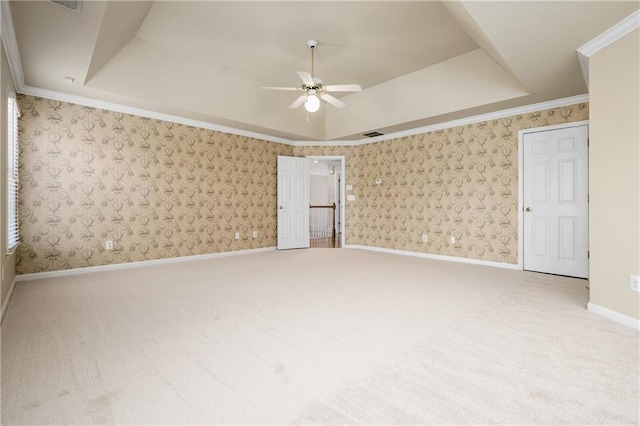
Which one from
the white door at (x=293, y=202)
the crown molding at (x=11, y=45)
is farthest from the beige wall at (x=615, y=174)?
the white door at (x=293, y=202)

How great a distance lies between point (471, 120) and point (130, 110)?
18.5 feet

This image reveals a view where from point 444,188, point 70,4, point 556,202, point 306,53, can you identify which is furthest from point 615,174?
point 70,4

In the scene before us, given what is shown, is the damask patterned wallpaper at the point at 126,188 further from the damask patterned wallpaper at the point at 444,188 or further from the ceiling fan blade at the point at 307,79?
the ceiling fan blade at the point at 307,79

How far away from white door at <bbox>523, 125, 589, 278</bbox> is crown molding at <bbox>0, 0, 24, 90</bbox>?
20.5 feet

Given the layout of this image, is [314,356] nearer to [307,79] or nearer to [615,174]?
[615,174]

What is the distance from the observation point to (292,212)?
7219 millimetres

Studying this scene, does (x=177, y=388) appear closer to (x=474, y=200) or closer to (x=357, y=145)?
(x=474, y=200)

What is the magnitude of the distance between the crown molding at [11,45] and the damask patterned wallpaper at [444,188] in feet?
15.7

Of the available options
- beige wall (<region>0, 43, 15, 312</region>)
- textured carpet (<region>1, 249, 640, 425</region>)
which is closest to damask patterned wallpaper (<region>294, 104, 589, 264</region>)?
textured carpet (<region>1, 249, 640, 425</region>)

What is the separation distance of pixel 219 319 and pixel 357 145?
18.1 feet

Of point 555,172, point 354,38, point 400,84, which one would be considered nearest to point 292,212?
point 400,84

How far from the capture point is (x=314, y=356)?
2.10m

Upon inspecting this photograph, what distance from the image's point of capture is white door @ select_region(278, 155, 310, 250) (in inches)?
277

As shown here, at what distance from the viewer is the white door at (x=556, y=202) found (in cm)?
438
